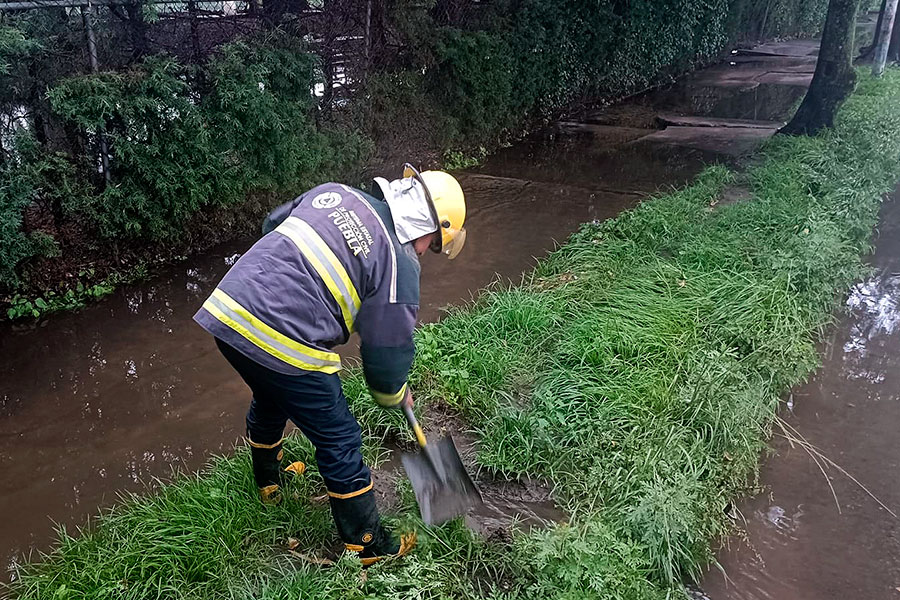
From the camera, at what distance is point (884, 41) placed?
12.6 meters

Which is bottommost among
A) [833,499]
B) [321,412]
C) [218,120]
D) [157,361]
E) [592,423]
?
[833,499]

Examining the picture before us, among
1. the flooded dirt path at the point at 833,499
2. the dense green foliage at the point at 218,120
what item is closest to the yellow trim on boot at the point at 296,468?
the flooded dirt path at the point at 833,499

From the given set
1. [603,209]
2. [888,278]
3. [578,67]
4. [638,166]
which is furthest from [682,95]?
[888,278]

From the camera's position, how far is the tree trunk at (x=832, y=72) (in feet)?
29.1

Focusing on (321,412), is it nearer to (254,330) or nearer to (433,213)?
(254,330)

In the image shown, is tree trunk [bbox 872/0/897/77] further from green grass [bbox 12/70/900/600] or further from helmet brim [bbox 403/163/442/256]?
helmet brim [bbox 403/163/442/256]

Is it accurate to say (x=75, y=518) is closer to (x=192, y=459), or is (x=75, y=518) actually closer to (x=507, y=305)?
(x=192, y=459)

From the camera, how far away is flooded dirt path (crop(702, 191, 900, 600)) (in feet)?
10.7

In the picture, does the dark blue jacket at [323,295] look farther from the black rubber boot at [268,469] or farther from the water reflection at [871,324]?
the water reflection at [871,324]

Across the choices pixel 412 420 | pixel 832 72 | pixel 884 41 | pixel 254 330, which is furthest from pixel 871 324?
pixel 884 41

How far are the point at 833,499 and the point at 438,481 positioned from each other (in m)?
2.29

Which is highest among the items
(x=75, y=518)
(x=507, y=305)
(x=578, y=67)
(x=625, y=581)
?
(x=578, y=67)

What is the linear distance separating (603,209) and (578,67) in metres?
5.04

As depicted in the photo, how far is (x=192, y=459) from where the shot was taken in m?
3.87
